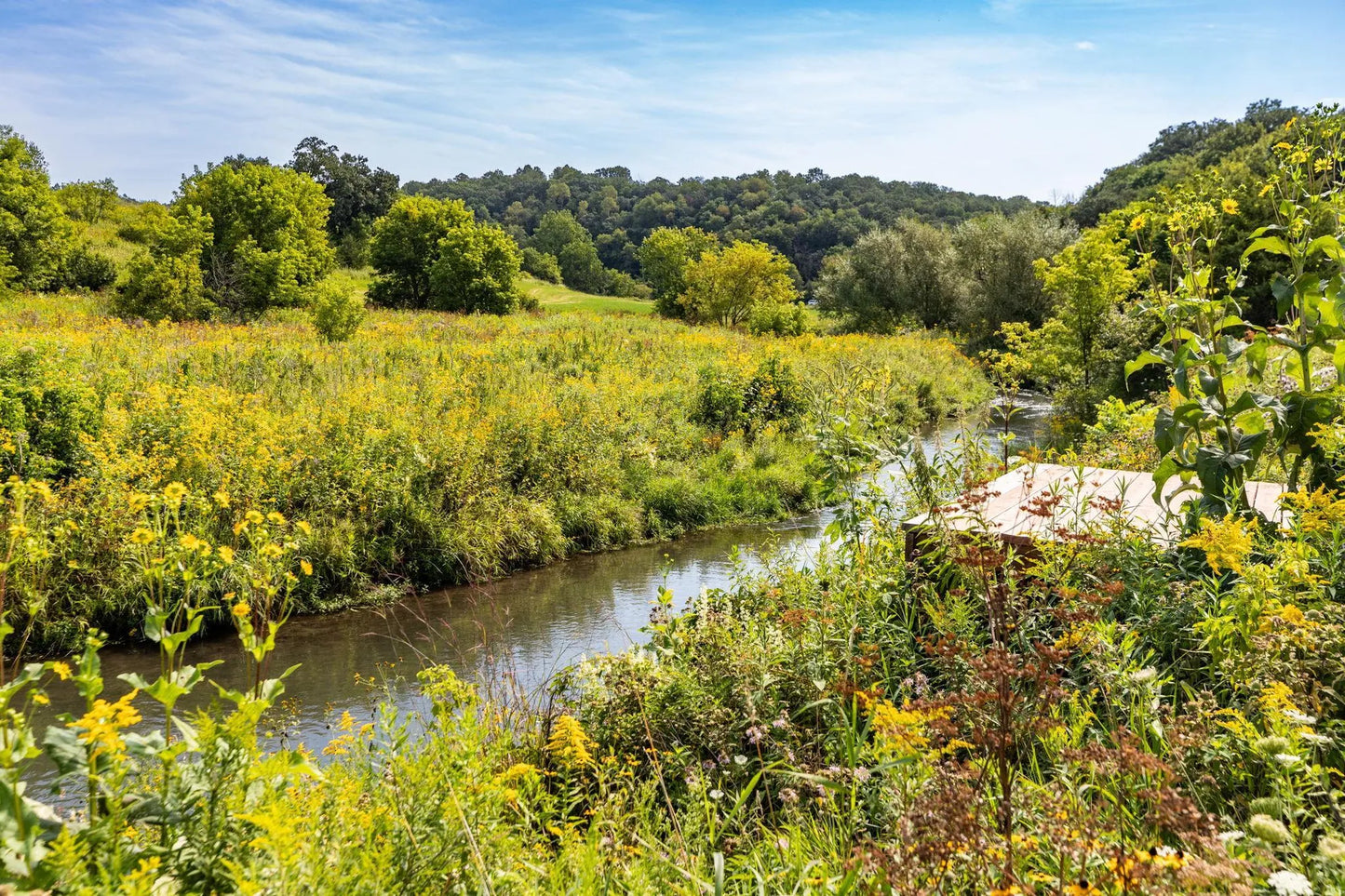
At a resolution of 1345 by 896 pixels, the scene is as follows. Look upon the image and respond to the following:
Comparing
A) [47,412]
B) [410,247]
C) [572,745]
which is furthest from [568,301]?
[572,745]

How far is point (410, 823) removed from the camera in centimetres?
211

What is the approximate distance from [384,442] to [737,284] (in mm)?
26785

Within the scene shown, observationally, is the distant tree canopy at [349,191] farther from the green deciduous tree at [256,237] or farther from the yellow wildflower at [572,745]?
the yellow wildflower at [572,745]

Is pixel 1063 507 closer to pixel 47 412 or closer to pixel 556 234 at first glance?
pixel 47 412

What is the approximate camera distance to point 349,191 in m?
47.8

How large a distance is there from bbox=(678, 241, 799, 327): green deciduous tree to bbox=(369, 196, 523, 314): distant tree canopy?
818 centimetres

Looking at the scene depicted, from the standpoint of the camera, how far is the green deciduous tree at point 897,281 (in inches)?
A: 1390

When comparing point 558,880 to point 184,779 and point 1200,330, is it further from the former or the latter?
point 1200,330

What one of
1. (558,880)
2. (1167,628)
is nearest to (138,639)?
(558,880)

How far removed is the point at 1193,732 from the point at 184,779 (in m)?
2.84

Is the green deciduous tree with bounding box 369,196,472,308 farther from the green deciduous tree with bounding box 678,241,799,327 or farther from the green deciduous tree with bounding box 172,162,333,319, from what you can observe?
the green deciduous tree with bounding box 678,241,799,327

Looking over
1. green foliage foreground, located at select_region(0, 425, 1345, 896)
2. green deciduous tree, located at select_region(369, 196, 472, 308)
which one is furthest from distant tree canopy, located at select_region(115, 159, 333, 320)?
green foliage foreground, located at select_region(0, 425, 1345, 896)

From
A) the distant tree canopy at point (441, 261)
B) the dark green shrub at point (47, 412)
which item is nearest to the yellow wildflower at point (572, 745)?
the dark green shrub at point (47, 412)

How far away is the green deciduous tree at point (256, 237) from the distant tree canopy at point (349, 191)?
11.6m
